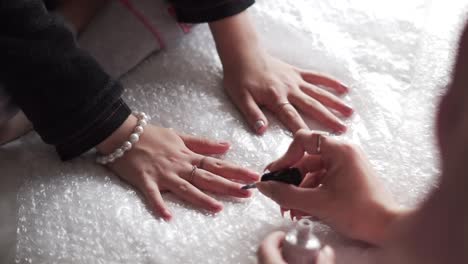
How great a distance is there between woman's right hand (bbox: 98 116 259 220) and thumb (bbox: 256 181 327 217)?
0.16 feet

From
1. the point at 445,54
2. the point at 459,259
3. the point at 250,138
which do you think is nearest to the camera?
the point at 459,259

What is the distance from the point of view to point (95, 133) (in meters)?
0.67

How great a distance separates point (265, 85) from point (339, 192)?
0.72ft

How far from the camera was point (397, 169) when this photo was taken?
0.67 metres

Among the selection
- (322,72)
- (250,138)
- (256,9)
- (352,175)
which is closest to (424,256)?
(352,175)

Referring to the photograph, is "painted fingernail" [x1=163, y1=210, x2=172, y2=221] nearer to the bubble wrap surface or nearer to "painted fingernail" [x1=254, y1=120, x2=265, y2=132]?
the bubble wrap surface

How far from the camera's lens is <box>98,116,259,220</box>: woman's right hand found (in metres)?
0.65

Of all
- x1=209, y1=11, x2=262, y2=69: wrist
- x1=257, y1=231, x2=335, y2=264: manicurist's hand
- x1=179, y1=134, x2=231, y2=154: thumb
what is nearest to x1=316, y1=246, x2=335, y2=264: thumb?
x1=257, y1=231, x2=335, y2=264: manicurist's hand

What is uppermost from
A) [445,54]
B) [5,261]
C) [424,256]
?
[424,256]

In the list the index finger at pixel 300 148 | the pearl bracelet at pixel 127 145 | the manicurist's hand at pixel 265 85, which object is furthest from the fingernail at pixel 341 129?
the pearl bracelet at pixel 127 145

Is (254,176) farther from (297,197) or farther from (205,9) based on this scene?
(205,9)

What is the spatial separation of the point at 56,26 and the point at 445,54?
482 mm

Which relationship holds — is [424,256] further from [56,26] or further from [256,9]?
[256,9]

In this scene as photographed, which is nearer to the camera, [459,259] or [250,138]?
[459,259]
